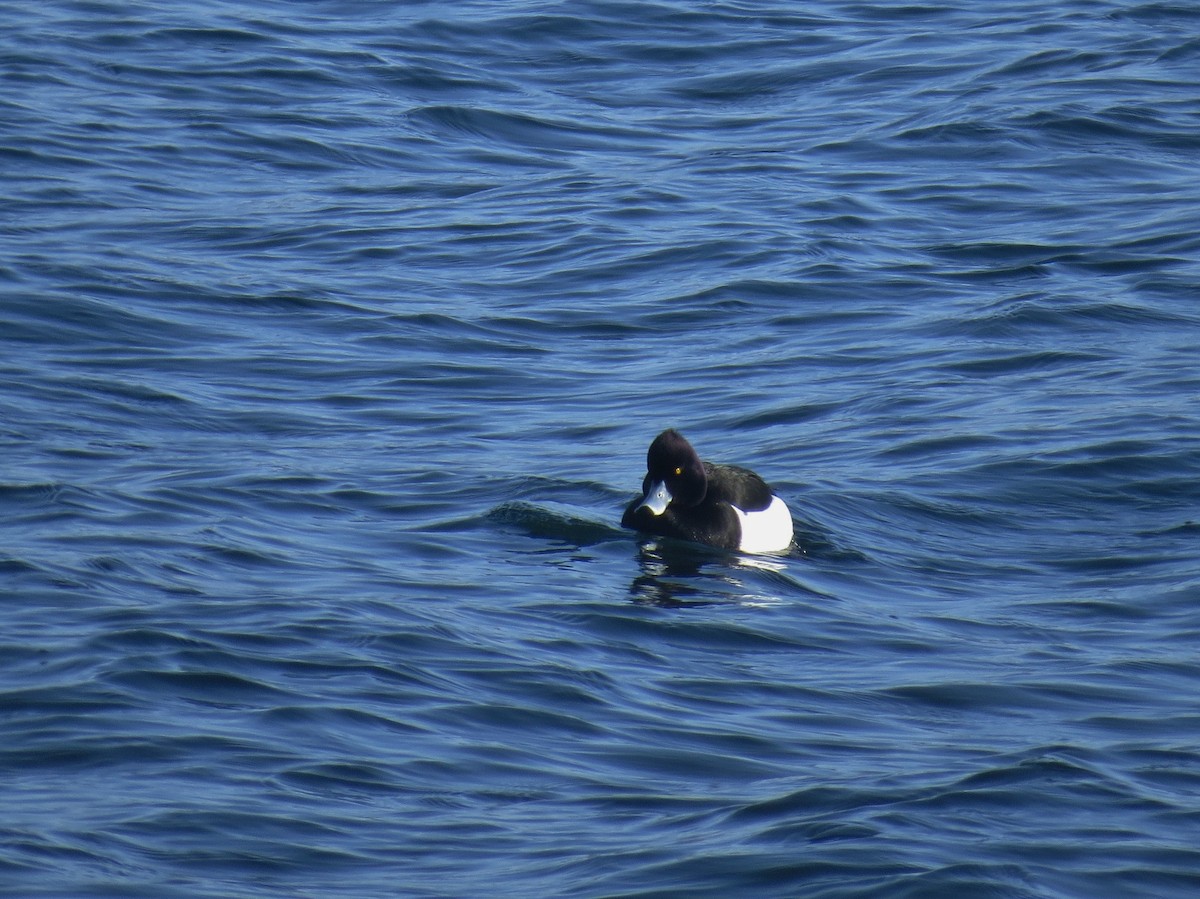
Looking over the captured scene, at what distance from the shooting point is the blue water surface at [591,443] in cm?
671

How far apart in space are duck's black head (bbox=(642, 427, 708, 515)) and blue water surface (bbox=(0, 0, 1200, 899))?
12.4 inches

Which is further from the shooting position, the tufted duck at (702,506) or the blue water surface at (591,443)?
the tufted duck at (702,506)

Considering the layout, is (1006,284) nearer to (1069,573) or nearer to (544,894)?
(1069,573)

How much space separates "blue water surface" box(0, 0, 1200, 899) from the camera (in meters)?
6.71

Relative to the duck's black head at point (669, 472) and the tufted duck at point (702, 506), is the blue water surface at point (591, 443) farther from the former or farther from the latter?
the duck's black head at point (669, 472)

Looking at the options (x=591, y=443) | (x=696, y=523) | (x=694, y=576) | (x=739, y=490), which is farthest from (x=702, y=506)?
(x=591, y=443)

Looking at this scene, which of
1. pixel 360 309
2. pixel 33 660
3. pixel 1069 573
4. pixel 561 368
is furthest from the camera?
pixel 360 309

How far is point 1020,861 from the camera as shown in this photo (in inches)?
249

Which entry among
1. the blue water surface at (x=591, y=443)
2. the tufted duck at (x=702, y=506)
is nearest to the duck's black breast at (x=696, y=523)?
the tufted duck at (x=702, y=506)

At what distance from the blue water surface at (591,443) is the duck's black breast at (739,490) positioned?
1.02 ft

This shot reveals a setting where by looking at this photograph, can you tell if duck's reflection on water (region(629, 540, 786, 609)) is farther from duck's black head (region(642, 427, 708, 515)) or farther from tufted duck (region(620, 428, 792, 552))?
duck's black head (region(642, 427, 708, 515))

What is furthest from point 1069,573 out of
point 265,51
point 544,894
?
point 265,51

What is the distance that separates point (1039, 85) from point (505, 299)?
7.73 metres

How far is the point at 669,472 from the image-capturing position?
35.9ft
